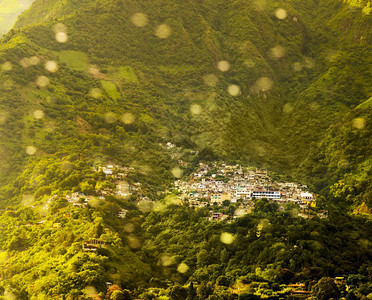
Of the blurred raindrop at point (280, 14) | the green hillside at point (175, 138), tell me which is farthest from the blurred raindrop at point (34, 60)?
the blurred raindrop at point (280, 14)

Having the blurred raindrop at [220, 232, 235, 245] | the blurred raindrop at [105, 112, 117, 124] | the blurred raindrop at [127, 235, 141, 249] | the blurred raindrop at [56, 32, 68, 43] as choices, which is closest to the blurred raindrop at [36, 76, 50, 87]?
the blurred raindrop at [105, 112, 117, 124]

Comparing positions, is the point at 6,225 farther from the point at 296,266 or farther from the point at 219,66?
the point at 219,66

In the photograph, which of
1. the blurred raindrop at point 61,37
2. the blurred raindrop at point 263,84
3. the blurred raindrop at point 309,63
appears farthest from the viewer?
the blurred raindrop at point 309,63

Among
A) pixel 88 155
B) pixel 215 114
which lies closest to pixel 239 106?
pixel 215 114

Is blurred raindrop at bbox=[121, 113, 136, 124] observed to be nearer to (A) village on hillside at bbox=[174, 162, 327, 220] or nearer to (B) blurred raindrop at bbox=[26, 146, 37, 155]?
(A) village on hillside at bbox=[174, 162, 327, 220]

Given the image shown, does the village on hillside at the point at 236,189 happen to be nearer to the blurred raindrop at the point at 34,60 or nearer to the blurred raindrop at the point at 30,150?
the blurred raindrop at the point at 30,150

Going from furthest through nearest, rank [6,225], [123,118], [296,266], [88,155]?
[123,118]
[88,155]
[6,225]
[296,266]

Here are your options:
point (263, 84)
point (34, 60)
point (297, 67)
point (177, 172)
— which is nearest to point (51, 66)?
point (34, 60)
